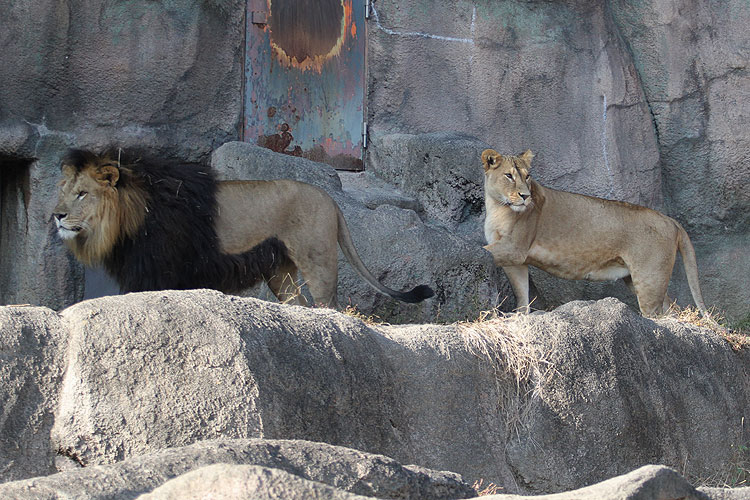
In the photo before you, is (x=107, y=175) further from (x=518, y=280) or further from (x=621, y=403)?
(x=518, y=280)

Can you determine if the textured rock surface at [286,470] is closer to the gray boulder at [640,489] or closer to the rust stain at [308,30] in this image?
the gray boulder at [640,489]

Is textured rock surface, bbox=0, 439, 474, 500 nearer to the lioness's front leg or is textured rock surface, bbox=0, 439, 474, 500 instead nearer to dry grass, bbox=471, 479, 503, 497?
dry grass, bbox=471, 479, 503, 497

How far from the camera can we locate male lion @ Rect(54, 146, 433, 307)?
559cm

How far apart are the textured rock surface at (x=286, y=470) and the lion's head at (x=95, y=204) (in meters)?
3.10

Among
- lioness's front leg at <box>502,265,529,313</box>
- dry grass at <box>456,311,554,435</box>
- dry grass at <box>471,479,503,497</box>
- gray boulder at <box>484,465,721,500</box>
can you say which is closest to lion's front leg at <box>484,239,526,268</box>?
lioness's front leg at <box>502,265,529,313</box>

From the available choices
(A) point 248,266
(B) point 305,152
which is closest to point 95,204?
(A) point 248,266

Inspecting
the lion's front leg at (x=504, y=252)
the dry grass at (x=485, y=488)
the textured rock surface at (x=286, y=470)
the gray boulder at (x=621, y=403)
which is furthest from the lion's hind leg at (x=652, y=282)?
the textured rock surface at (x=286, y=470)

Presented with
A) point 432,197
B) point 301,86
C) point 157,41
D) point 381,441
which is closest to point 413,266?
point 432,197

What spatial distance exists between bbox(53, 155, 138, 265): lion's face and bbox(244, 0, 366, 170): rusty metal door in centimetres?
252

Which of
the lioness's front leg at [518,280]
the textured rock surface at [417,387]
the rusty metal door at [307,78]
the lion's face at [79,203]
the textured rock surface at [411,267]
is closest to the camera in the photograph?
the textured rock surface at [417,387]

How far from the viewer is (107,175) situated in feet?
18.4

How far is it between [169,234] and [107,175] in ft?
1.54

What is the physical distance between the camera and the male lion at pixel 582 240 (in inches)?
287

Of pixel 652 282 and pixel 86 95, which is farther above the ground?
pixel 86 95
